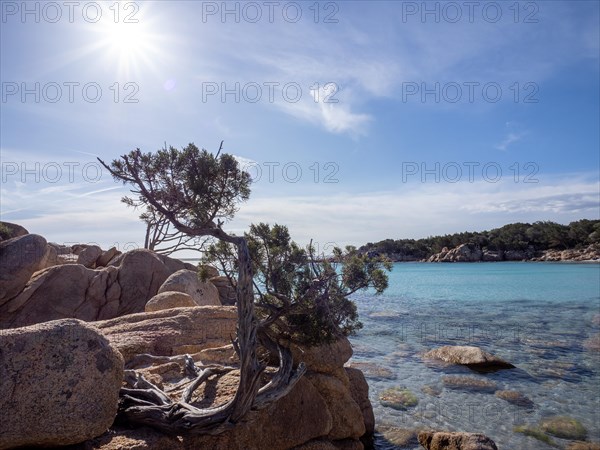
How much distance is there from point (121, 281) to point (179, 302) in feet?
25.5

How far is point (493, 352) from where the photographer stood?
20234 millimetres

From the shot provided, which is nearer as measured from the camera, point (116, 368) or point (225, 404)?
point (116, 368)

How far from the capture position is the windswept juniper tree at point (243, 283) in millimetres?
6629

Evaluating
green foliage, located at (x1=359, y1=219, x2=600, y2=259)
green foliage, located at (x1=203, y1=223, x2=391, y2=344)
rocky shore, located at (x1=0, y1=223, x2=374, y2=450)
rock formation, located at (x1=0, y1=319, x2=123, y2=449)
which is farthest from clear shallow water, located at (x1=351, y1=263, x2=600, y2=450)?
green foliage, located at (x1=359, y1=219, x2=600, y2=259)

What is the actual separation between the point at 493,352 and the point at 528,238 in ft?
306

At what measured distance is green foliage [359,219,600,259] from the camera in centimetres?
9219

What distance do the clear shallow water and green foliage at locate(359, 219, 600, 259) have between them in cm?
4807

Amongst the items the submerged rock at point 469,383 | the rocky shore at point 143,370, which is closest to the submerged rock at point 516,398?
the rocky shore at point 143,370

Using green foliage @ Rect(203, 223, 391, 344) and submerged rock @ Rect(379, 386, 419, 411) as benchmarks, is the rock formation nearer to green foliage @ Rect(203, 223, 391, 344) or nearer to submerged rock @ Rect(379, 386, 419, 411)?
green foliage @ Rect(203, 223, 391, 344)

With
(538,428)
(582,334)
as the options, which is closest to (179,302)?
(538,428)

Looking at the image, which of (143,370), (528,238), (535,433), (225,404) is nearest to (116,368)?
(225,404)

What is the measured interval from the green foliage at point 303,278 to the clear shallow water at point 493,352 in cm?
463

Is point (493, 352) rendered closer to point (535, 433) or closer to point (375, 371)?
point (375, 371)

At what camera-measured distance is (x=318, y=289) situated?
8.44 metres
